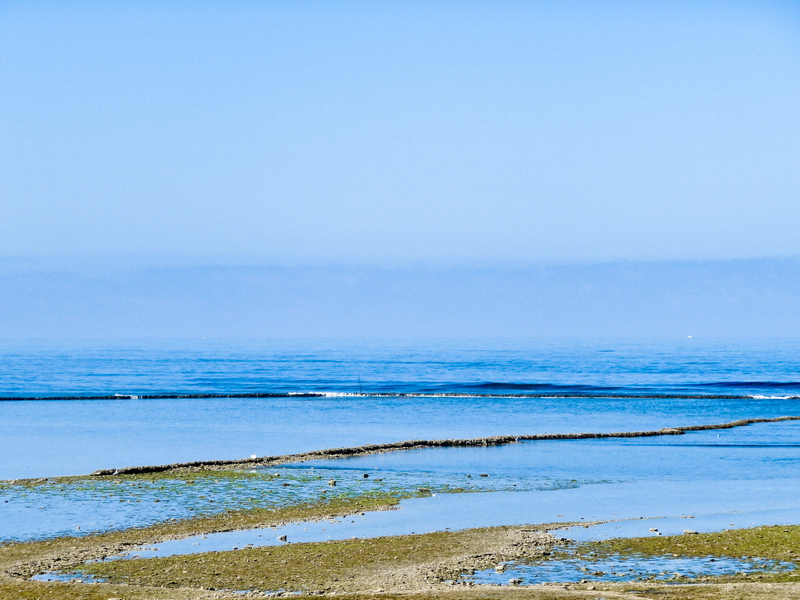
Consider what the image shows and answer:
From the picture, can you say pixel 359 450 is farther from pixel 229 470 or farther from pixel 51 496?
pixel 51 496

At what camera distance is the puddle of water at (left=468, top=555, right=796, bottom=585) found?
59.9 feet

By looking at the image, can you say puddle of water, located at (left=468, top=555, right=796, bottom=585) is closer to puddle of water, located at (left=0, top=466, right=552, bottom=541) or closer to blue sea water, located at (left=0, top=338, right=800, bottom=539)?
blue sea water, located at (left=0, top=338, right=800, bottom=539)

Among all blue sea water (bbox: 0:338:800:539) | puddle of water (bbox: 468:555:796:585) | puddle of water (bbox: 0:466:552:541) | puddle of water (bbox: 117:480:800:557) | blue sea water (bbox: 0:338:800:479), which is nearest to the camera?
puddle of water (bbox: 468:555:796:585)

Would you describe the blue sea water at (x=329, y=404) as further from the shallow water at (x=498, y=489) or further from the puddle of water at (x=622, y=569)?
the puddle of water at (x=622, y=569)

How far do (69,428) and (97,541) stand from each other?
35.7 meters

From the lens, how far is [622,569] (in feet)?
62.6

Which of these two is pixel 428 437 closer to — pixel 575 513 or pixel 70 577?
pixel 575 513

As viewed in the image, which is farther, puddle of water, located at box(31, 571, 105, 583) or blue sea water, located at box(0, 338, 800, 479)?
blue sea water, located at box(0, 338, 800, 479)

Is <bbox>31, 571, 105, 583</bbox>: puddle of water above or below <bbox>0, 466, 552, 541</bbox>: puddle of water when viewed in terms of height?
above

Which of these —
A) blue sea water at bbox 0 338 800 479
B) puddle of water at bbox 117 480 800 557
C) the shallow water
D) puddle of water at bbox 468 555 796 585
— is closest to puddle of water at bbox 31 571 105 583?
puddle of water at bbox 117 480 800 557

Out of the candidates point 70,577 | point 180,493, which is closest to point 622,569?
point 70,577

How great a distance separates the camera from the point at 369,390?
98500mm

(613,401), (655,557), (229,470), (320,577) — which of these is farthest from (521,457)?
(613,401)

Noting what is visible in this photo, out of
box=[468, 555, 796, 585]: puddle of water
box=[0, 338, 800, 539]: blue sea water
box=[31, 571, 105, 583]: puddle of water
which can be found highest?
box=[468, 555, 796, 585]: puddle of water
